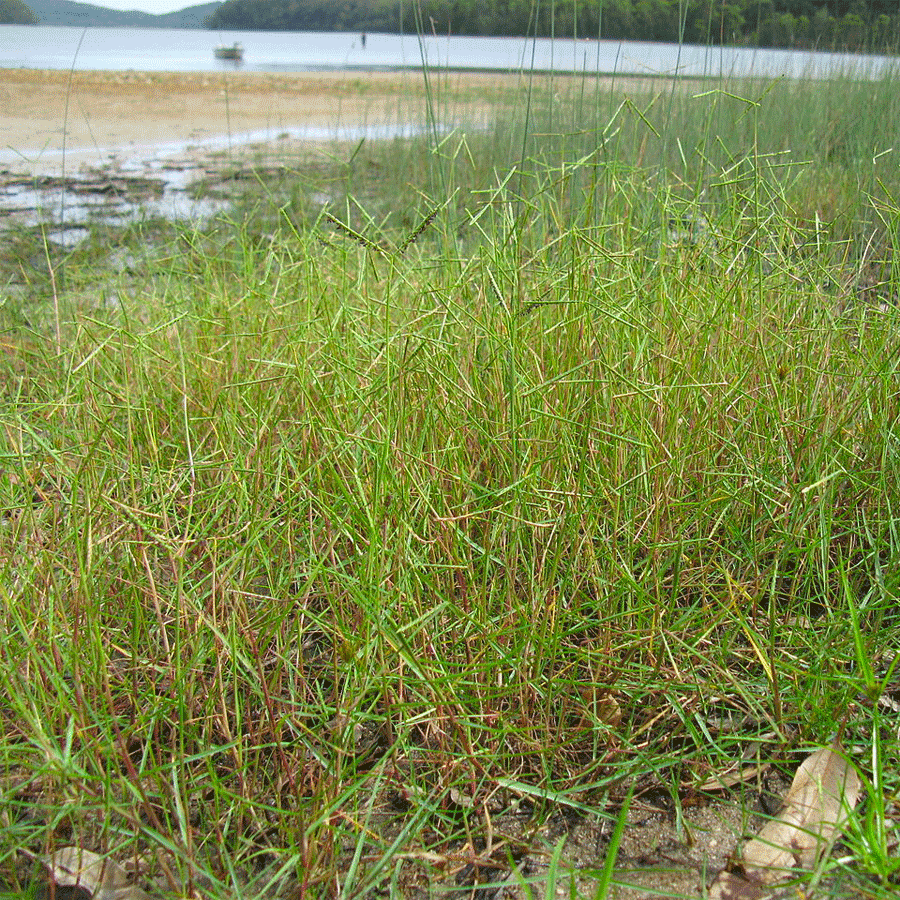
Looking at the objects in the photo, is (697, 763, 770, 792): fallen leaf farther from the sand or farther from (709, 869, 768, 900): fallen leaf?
the sand

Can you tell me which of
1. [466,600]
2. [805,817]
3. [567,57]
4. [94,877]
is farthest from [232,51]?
[805,817]

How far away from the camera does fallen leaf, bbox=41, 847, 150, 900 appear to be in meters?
0.77

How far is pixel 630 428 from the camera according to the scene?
45.6 inches

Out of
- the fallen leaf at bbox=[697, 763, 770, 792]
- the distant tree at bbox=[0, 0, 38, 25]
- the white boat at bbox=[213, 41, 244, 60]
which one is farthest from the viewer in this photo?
the white boat at bbox=[213, 41, 244, 60]

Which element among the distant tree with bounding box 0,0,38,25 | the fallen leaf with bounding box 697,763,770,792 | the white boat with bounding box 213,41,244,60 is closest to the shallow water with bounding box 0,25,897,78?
the distant tree with bounding box 0,0,38,25

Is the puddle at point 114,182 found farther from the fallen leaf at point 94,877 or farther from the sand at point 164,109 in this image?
the fallen leaf at point 94,877

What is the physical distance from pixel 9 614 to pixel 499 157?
3.97m

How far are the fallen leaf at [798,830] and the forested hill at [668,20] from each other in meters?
1.44

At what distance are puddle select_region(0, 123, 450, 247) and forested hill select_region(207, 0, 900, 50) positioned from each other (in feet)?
3.04

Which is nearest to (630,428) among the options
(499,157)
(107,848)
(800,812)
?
(800,812)

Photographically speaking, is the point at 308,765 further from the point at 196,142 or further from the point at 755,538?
the point at 196,142

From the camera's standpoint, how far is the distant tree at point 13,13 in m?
4.45

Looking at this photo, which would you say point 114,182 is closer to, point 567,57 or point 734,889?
point 567,57

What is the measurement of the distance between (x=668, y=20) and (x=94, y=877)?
2779 millimetres
